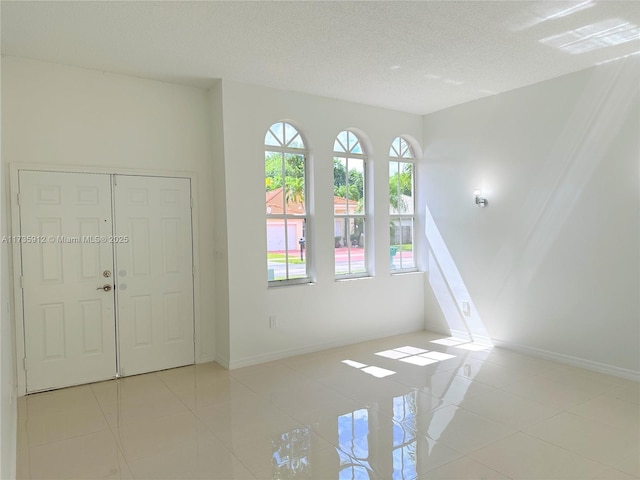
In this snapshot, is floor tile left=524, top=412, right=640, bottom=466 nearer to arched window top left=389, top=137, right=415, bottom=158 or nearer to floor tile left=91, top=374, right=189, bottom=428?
floor tile left=91, top=374, right=189, bottom=428

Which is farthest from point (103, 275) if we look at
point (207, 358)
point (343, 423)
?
point (343, 423)

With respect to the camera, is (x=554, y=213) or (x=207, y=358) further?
(x=207, y=358)

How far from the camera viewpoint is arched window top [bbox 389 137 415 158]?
19.3 ft

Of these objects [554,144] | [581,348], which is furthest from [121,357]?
[554,144]

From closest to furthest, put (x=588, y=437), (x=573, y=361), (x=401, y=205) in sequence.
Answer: (x=588, y=437) → (x=573, y=361) → (x=401, y=205)

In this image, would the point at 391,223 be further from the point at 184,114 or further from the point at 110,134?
the point at 110,134

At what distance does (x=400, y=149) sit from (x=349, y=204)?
1153 millimetres

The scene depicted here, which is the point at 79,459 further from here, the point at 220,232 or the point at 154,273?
the point at 220,232

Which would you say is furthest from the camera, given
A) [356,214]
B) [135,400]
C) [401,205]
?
[401,205]

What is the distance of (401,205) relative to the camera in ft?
19.6

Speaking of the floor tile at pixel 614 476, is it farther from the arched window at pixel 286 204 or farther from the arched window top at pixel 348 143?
the arched window top at pixel 348 143

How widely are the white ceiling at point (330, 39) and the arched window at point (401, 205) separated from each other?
1.37 m

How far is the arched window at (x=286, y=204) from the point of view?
4.89m

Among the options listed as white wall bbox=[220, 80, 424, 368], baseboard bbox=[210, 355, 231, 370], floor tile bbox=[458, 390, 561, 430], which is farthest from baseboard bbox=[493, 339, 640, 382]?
baseboard bbox=[210, 355, 231, 370]
